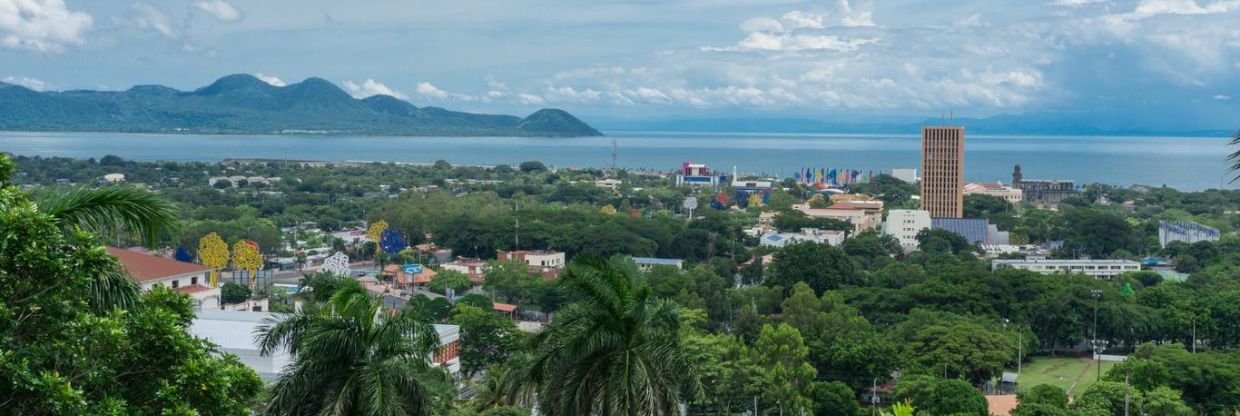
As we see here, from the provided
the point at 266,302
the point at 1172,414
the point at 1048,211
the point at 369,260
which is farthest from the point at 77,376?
the point at 1048,211

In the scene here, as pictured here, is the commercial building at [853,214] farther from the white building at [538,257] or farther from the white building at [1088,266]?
the white building at [538,257]

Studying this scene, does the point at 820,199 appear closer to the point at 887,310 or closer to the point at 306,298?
the point at 887,310

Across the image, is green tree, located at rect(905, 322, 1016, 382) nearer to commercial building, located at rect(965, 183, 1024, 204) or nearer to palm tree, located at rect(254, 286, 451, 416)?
palm tree, located at rect(254, 286, 451, 416)

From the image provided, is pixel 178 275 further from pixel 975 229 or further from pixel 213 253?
pixel 975 229

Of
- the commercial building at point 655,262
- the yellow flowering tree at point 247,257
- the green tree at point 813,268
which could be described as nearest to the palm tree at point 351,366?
the green tree at point 813,268

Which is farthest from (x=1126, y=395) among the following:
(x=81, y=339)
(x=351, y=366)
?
(x=81, y=339)
